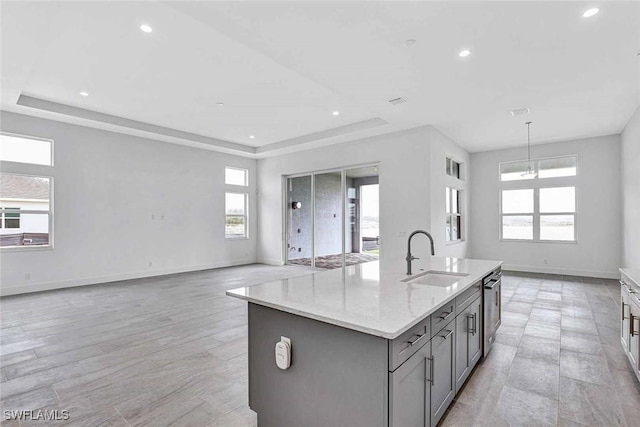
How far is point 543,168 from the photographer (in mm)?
7469

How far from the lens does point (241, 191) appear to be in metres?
8.96

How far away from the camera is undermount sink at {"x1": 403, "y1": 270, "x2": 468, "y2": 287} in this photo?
8.45 ft

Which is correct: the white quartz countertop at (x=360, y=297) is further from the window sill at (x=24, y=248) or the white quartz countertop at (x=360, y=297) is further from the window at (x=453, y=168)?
the window sill at (x=24, y=248)

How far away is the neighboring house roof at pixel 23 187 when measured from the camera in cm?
536

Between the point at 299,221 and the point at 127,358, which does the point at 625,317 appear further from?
the point at 299,221

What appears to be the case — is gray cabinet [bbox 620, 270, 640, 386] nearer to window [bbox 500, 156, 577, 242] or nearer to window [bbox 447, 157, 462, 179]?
window [bbox 447, 157, 462, 179]

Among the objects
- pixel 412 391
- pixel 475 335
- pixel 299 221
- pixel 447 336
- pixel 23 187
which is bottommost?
pixel 475 335

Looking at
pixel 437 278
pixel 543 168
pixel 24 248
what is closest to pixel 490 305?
pixel 437 278

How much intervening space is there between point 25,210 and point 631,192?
1052cm

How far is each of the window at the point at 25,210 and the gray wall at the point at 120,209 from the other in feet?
0.48

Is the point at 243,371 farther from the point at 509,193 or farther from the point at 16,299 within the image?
the point at 509,193

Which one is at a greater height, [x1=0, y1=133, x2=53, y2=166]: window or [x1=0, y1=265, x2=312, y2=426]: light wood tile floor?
[x1=0, y1=133, x2=53, y2=166]: window
